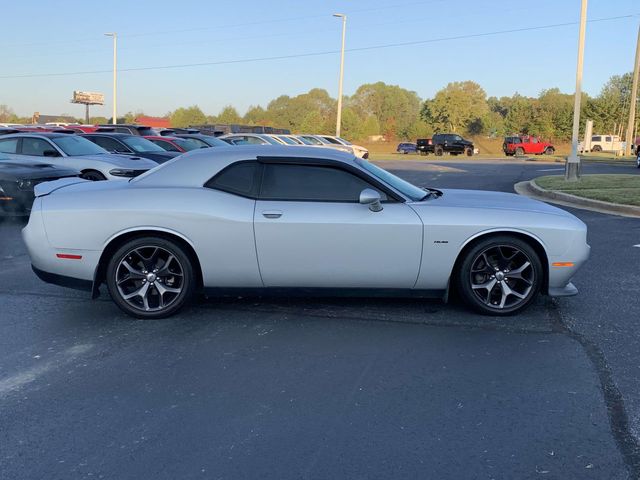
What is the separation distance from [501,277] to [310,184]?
70.0 inches

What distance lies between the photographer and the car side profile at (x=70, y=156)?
11.4 m

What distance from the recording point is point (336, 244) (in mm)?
4977

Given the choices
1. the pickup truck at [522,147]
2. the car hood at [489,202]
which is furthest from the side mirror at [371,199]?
the pickup truck at [522,147]

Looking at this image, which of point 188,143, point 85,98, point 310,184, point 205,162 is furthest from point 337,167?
point 85,98

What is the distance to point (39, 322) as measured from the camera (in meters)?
5.07

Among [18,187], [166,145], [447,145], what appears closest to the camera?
[18,187]

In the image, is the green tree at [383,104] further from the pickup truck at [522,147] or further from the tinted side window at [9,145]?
the tinted side window at [9,145]

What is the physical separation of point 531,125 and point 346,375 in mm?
81215

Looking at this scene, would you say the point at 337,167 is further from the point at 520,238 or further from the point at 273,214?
the point at 520,238

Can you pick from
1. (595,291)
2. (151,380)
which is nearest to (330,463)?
(151,380)

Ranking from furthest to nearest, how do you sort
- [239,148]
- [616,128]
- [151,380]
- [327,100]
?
1. [327,100]
2. [616,128]
3. [239,148]
4. [151,380]

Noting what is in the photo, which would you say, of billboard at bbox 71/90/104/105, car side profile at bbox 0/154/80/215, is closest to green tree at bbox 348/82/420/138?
billboard at bbox 71/90/104/105

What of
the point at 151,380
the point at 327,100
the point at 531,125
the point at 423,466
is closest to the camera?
the point at 423,466

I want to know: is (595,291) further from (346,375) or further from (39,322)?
(39,322)
